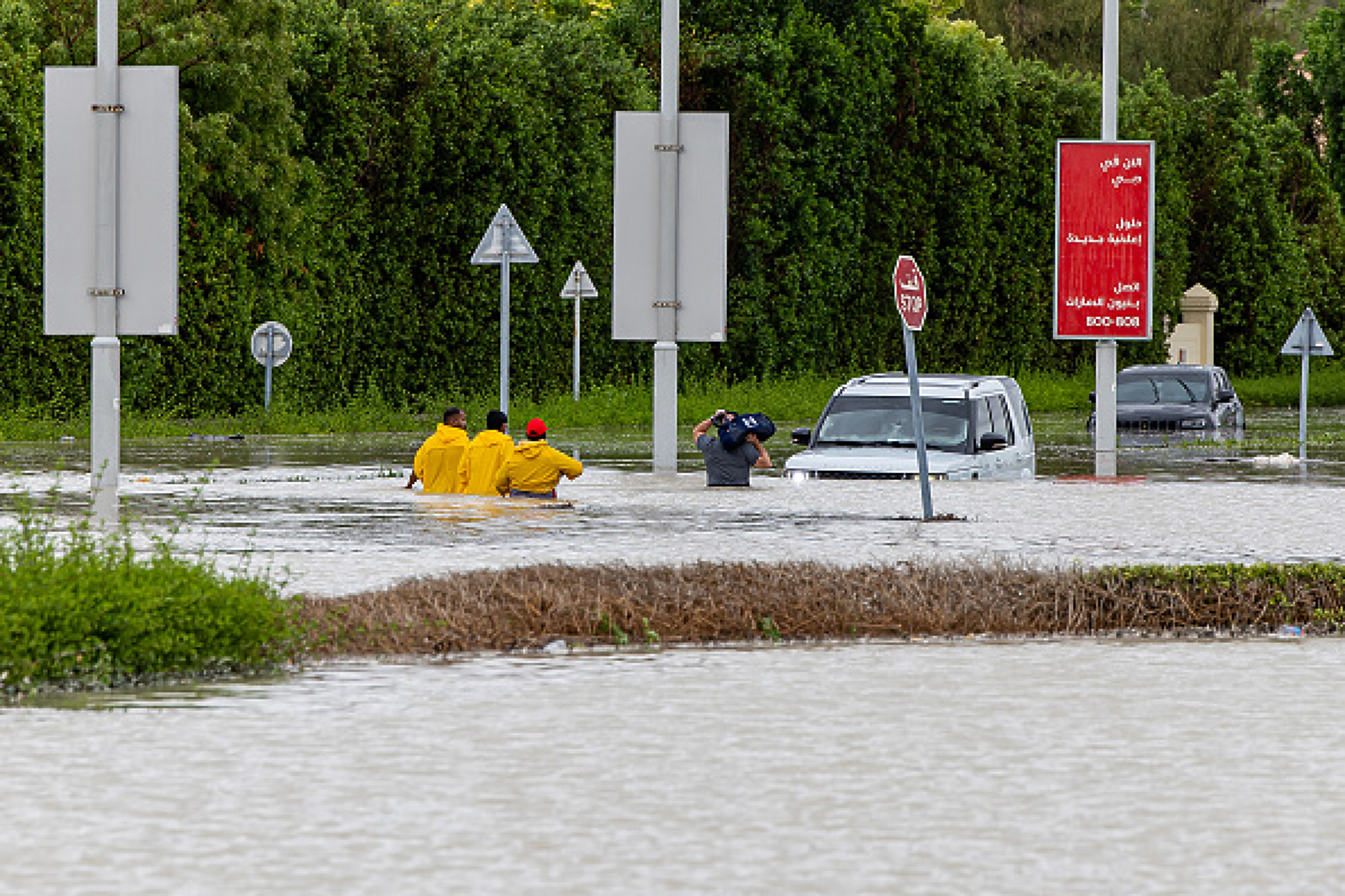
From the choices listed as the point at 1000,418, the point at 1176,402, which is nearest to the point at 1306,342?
the point at 1176,402

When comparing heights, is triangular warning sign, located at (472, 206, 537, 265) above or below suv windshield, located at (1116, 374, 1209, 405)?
above

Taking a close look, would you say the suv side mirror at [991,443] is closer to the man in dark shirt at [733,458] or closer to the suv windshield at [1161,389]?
the man in dark shirt at [733,458]

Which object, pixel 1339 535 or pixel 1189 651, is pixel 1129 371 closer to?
pixel 1339 535

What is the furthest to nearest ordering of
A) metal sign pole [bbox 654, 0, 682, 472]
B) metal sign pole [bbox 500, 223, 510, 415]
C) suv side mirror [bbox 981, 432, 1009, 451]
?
metal sign pole [bbox 500, 223, 510, 415] → metal sign pole [bbox 654, 0, 682, 472] → suv side mirror [bbox 981, 432, 1009, 451]

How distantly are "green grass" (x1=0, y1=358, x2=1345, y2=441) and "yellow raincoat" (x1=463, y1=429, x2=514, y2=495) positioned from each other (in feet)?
39.9

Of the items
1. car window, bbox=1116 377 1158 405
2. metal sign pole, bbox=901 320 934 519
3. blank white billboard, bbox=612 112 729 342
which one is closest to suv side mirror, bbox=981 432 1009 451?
blank white billboard, bbox=612 112 729 342

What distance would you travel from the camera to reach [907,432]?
2597cm

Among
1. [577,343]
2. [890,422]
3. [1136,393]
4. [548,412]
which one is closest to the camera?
[890,422]

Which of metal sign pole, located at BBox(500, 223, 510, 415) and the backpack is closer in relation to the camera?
the backpack

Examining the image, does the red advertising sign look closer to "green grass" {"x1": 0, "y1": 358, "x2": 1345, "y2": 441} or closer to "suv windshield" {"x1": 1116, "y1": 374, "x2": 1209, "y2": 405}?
"green grass" {"x1": 0, "y1": 358, "x2": 1345, "y2": 441}

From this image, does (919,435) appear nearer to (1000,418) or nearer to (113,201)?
(1000,418)

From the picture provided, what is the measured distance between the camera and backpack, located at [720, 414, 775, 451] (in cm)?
2559

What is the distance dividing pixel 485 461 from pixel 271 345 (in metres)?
15.4

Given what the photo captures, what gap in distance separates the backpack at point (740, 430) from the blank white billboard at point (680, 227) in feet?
6.11
